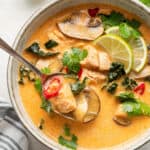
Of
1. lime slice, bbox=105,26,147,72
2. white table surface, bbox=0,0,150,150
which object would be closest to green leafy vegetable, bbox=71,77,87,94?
lime slice, bbox=105,26,147,72

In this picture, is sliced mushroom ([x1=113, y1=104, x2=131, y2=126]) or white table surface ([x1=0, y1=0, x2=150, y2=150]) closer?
sliced mushroom ([x1=113, y1=104, x2=131, y2=126])

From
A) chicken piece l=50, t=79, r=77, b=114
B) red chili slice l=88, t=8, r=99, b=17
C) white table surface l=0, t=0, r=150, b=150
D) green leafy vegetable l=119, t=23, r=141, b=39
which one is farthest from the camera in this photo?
white table surface l=0, t=0, r=150, b=150

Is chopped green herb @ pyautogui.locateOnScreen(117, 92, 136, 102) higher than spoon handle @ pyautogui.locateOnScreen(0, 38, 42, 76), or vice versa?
spoon handle @ pyautogui.locateOnScreen(0, 38, 42, 76)

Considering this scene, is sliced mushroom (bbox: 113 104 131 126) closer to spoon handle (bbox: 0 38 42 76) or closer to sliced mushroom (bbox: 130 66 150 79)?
sliced mushroom (bbox: 130 66 150 79)

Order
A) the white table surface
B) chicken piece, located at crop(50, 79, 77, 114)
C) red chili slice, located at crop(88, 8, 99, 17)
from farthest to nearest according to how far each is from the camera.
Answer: the white table surface, red chili slice, located at crop(88, 8, 99, 17), chicken piece, located at crop(50, 79, 77, 114)

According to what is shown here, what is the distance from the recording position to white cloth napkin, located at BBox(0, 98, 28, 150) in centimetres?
232

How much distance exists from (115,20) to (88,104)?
334 millimetres

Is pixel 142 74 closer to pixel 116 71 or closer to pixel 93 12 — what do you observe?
pixel 116 71

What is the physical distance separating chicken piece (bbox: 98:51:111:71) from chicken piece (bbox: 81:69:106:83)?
25 millimetres

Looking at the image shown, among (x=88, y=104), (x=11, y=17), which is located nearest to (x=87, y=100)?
(x=88, y=104)

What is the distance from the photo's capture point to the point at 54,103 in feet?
7.10

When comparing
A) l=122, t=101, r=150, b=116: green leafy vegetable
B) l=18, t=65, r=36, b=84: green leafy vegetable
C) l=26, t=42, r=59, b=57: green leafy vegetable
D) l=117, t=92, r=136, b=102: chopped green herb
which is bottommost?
l=122, t=101, r=150, b=116: green leafy vegetable

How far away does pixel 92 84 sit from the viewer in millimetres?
2234

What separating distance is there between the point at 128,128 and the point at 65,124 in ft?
Answer: 0.72
